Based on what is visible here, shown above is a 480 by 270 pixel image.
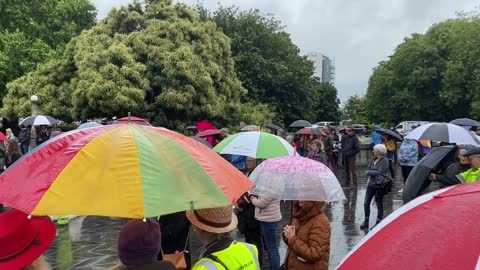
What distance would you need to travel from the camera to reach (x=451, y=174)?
654 centimetres

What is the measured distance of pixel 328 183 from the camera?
4.52 meters

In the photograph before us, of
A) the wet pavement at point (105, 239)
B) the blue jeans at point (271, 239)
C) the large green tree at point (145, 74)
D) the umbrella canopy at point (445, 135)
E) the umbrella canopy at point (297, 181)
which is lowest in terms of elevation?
the wet pavement at point (105, 239)

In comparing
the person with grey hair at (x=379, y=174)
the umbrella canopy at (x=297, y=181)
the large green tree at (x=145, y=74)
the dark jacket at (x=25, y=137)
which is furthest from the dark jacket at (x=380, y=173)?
the dark jacket at (x=25, y=137)

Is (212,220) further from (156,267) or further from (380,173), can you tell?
(380,173)

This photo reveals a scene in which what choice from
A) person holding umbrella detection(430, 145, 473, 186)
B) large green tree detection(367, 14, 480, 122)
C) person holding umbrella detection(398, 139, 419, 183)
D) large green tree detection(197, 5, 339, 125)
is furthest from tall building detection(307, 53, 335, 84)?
person holding umbrella detection(430, 145, 473, 186)

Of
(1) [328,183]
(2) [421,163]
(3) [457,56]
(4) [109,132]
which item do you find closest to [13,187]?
(4) [109,132]

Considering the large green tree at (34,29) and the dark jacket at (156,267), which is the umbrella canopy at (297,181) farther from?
the large green tree at (34,29)

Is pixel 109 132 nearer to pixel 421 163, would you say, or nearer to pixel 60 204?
pixel 60 204

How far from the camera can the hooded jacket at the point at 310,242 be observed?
4.05m

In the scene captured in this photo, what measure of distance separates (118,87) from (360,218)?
34.8 feet

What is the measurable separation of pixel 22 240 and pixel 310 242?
2252 mm

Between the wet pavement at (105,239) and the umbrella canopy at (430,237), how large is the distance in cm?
552

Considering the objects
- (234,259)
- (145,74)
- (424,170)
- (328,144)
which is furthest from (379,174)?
(145,74)

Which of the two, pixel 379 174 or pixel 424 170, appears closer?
pixel 424 170
